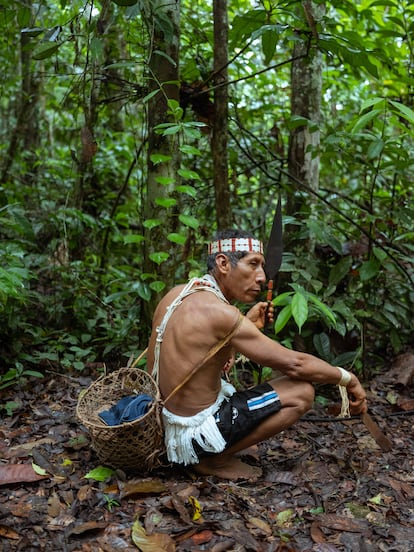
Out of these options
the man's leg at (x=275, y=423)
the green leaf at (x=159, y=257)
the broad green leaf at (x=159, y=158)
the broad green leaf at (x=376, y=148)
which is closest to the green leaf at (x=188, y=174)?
the broad green leaf at (x=159, y=158)

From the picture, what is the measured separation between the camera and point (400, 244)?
4594mm

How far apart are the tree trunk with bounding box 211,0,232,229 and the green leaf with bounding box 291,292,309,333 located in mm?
1425

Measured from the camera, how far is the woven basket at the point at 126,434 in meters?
2.62

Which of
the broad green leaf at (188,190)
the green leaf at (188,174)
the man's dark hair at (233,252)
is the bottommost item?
the man's dark hair at (233,252)

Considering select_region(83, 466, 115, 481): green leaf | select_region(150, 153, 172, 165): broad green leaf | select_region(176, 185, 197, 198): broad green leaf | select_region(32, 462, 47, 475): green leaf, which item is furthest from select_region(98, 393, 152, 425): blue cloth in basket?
select_region(150, 153, 172, 165): broad green leaf

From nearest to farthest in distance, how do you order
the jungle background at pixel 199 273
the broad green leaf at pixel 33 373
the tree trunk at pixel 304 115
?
the jungle background at pixel 199 273
the broad green leaf at pixel 33 373
the tree trunk at pixel 304 115

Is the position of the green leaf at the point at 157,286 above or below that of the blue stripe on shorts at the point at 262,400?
above

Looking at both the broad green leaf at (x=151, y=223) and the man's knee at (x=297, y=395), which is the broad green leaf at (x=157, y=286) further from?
the man's knee at (x=297, y=395)

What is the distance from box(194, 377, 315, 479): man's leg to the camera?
2924 mm

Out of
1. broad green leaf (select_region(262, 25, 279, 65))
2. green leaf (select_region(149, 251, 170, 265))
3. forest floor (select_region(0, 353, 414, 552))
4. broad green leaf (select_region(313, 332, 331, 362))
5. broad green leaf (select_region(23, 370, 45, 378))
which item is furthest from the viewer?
broad green leaf (select_region(313, 332, 331, 362))

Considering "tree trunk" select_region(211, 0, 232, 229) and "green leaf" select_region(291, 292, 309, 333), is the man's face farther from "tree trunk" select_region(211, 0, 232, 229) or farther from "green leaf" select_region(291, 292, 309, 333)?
"tree trunk" select_region(211, 0, 232, 229)

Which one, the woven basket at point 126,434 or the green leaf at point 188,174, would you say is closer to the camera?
the woven basket at point 126,434

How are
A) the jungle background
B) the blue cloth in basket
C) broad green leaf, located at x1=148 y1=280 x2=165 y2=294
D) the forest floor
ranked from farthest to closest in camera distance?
broad green leaf, located at x1=148 y1=280 x2=165 y2=294
the blue cloth in basket
the jungle background
the forest floor

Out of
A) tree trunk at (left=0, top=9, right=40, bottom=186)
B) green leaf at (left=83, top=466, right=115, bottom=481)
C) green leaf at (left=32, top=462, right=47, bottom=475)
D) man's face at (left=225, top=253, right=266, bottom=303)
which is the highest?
tree trunk at (left=0, top=9, right=40, bottom=186)
